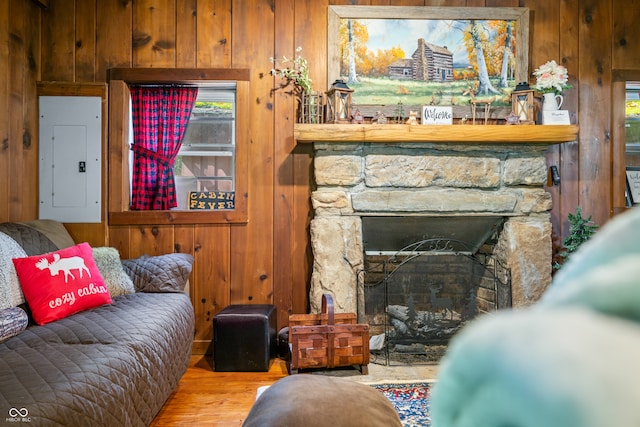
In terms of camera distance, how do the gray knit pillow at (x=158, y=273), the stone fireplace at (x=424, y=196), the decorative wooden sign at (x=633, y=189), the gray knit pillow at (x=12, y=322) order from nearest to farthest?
the gray knit pillow at (x=12, y=322), the gray knit pillow at (x=158, y=273), the stone fireplace at (x=424, y=196), the decorative wooden sign at (x=633, y=189)

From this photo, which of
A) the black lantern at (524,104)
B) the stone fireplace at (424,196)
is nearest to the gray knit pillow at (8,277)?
the stone fireplace at (424,196)

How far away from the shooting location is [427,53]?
10.7 ft

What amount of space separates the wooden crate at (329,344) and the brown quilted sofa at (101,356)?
25.5 inches

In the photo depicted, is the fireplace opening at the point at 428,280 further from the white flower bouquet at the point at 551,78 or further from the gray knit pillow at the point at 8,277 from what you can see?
the gray knit pillow at the point at 8,277

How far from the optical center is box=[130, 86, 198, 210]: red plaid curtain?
134 inches

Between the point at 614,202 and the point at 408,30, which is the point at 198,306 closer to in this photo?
the point at 408,30

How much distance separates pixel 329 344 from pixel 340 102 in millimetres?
1568

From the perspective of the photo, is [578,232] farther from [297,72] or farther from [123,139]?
[123,139]

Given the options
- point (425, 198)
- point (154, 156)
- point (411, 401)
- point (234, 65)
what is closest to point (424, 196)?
point (425, 198)

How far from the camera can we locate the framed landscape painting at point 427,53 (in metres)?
3.25

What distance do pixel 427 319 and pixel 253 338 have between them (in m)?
1.26

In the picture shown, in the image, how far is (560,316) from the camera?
0.24 metres

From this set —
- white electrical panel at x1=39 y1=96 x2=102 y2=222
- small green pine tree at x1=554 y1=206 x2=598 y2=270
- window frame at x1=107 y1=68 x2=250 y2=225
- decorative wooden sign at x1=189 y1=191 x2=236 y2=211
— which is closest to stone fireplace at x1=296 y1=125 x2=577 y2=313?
small green pine tree at x1=554 y1=206 x2=598 y2=270

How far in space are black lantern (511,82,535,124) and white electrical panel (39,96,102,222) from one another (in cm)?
297
